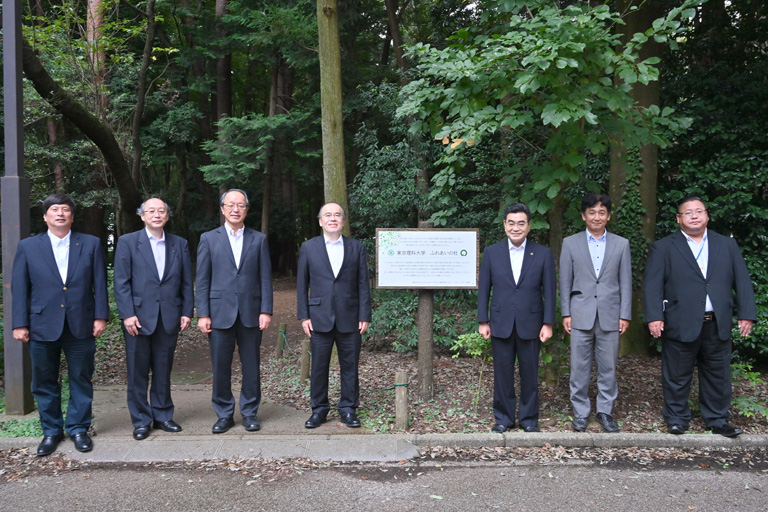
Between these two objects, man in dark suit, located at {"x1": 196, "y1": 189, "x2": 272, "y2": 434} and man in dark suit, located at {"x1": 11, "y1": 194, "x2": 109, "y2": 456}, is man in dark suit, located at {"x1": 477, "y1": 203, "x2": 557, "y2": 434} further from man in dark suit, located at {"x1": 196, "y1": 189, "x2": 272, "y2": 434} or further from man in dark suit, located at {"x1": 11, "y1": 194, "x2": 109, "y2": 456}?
man in dark suit, located at {"x1": 11, "y1": 194, "x2": 109, "y2": 456}

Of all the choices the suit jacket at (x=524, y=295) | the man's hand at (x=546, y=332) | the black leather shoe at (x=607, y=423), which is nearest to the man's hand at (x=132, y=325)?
the suit jacket at (x=524, y=295)

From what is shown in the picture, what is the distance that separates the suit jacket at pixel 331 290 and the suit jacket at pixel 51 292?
67.5 inches

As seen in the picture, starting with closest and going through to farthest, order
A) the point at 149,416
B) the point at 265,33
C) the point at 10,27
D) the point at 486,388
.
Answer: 1. the point at 149,416
2. the point at 10,27
3. the point at 486,388
4. the point at 265,33

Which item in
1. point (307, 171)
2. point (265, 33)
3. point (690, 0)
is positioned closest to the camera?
point (690, 0)

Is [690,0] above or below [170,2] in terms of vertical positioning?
below

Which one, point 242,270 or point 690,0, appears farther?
point 242,270

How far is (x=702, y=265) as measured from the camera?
4.94m

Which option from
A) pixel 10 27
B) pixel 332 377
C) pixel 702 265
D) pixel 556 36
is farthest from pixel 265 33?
pixel 702 265

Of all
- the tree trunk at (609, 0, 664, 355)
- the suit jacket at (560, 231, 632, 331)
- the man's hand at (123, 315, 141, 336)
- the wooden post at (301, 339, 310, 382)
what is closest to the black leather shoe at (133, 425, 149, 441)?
the man's hand at (123, 315, 141, 336)

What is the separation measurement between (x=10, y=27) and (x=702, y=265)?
677 centimetres

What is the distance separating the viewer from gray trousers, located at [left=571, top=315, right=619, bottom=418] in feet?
16.2

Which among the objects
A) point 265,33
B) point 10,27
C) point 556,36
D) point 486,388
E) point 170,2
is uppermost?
point 170,2

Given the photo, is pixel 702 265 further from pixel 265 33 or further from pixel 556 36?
pixel 265 33

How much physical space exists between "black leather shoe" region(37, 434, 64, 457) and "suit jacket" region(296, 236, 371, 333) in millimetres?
2240
